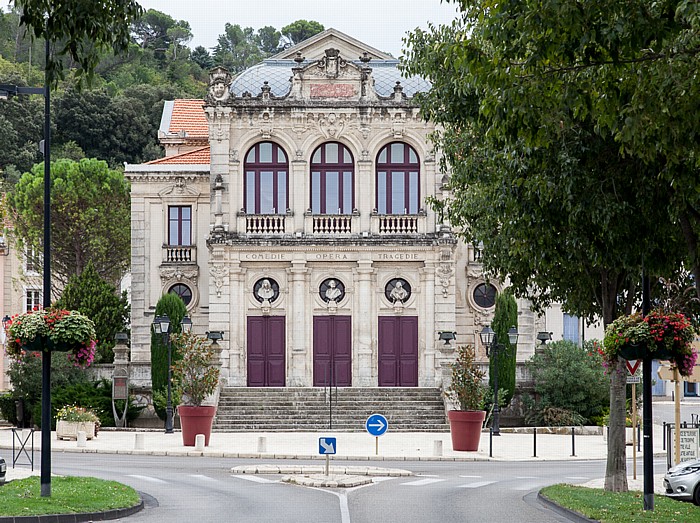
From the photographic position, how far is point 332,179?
4825 centimetres

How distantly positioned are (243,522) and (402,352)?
29414 mm

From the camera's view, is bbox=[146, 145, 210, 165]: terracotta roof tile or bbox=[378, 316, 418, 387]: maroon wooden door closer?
bbox=[378, 316, 418, 387]: maroon wooden door

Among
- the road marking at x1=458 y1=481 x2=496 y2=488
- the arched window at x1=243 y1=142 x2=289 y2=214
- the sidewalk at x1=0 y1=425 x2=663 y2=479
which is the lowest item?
the sidewalk at x1=0 y1=425 x2=663 y2=479

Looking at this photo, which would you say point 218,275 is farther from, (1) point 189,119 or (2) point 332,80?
(1) point 189,119

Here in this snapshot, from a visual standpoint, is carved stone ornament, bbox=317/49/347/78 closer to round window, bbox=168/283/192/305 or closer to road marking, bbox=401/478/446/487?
round window, bbox=168/283/192/305

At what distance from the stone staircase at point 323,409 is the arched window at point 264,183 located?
6819 millimetres

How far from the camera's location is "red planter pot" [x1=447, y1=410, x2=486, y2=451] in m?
35.8

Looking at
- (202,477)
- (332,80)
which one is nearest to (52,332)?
(202,477)

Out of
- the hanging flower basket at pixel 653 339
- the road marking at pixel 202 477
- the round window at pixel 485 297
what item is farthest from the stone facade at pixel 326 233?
the hanging flower basket at pixel 653 339

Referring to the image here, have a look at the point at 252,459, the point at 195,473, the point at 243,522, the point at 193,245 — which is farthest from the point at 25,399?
the point at 243,522

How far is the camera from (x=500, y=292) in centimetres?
4866

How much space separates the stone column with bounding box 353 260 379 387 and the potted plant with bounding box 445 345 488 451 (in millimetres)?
11110

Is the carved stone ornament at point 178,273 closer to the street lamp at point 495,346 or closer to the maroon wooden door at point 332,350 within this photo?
the maroon wooden door at point 332,350

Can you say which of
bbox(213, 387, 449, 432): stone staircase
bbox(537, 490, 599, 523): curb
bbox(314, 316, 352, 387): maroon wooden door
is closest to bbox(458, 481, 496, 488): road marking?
bbox(537, 490, 599, 523): curb
